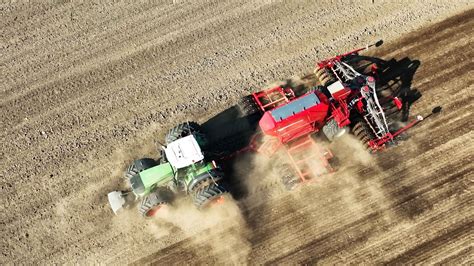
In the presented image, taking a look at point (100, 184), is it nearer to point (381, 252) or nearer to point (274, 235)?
point (274, 235)

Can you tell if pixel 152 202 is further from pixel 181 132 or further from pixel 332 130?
pixel 332 130

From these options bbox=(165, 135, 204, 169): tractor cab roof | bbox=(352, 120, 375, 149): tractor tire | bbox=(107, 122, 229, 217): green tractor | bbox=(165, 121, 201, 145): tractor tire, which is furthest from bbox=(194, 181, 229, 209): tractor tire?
bbox=(352, 120, 375, 149): tractor tire

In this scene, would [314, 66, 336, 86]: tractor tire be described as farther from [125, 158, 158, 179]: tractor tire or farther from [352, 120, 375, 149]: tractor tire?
[125, 158, 158, 179]: tractor tire

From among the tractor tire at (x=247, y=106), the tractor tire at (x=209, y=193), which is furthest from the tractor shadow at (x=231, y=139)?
the tractor tire at (x=209, y=193)

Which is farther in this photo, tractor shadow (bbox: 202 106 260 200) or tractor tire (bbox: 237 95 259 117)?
tractor tire (bbox: 237 95 259 117)

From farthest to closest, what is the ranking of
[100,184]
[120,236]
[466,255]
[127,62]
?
[127,62] < [100,184] < [120,236] < [466,255]

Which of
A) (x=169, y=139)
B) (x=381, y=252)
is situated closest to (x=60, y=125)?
(x=169, y=139)

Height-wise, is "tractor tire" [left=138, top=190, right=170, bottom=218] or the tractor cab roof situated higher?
the tractor cab roof
